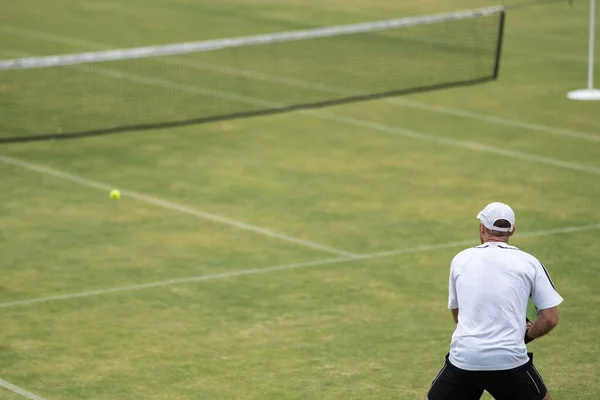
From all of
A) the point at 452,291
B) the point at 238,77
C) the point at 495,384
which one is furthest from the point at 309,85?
the point at 495,384

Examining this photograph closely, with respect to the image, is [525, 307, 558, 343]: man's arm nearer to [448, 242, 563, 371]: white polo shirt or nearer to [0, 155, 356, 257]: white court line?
[448, 242, 563, 371]: white polo shirt

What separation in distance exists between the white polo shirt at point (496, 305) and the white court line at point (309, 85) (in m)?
10.9

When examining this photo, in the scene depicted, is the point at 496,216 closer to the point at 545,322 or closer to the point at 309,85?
the point at 545,322

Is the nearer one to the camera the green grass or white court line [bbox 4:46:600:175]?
the green grass

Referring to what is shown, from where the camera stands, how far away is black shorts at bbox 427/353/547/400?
768cm

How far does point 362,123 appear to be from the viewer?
19.6 m

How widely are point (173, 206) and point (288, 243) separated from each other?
1912mm

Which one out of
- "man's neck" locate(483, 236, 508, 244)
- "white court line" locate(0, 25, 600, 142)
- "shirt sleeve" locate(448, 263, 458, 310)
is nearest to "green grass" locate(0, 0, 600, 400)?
"white court line" locate(0, 25, 600, 142)

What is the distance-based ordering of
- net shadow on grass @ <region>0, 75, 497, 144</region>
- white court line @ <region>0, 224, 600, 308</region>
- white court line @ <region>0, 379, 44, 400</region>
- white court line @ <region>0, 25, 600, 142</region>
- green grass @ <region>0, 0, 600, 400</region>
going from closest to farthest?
white court line @ <region>0, 379, 44, 400</region> → green grass @ <region>0, 0, 600, 400</region> → white court line @ <region>0, 224, 600, 308</region> → net shadow on grass @ <region>0, 75, 497, 144</region> → white court line @ <region>0, 25, 600, 142</region>

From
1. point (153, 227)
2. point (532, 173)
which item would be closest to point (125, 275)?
point (153, 227)

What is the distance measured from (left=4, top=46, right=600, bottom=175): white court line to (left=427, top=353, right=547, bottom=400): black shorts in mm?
9380

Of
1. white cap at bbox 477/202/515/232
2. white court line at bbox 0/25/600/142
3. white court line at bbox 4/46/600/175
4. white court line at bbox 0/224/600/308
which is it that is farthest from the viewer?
white court line at bbox 0/25/600/142

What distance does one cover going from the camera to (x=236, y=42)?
1903cm

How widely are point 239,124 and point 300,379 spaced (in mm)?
9383
